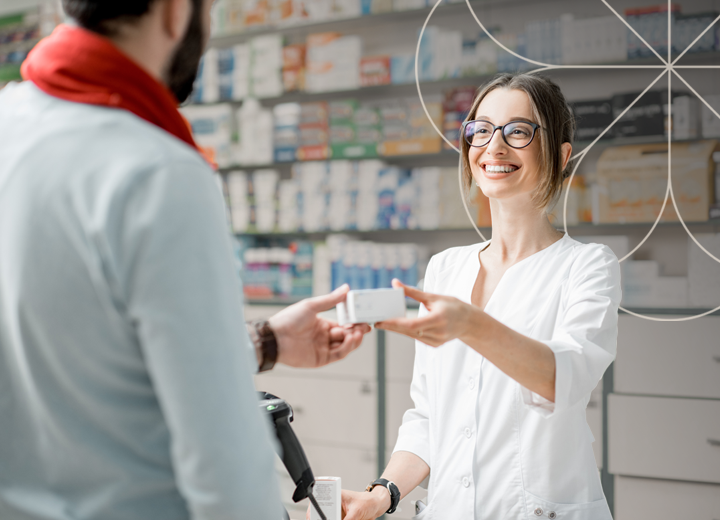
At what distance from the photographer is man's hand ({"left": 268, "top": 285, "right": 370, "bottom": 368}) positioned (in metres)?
1.02

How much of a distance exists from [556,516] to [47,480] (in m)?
1.00

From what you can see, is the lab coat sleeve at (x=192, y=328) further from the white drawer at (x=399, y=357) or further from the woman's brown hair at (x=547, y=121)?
the white drawer at (x=399, y=357)

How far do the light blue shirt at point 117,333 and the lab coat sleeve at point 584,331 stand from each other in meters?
0.68

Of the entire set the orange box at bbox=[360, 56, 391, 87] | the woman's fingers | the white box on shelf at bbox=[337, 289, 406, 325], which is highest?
the orange box at bbox=[360, 56, 391, 87]

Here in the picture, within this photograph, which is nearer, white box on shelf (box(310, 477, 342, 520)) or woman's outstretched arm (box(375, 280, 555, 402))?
woman's outstretched arm (box(375, 280, 555, 402))

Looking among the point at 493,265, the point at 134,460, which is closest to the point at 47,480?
the point at 134,460

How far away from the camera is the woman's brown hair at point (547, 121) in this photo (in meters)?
1.37

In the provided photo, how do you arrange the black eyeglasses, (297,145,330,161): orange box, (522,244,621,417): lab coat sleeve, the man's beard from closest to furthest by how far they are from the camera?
1. the man's beard
2. (522,244,621,417): lab coat sleeve
3. the black eyeglasses
4. (297,145,330,161): orange box

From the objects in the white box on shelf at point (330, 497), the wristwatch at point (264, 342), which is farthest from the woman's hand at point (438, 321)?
the white box on shelf at point (330, 497)

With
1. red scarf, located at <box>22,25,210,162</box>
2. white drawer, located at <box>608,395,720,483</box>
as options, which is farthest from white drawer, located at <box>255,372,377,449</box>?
red scarf, located at <box>22,25,210,162</box>

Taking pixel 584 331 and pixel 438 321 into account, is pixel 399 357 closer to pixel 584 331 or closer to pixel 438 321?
pixel 584 331

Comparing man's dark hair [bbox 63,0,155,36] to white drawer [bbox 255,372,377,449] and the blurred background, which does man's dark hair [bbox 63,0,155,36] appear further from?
white drawer [bbox 255,372,377,449]


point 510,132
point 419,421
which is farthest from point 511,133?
point 419,421

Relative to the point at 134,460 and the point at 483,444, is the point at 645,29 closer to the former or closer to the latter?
the point at 483,444
